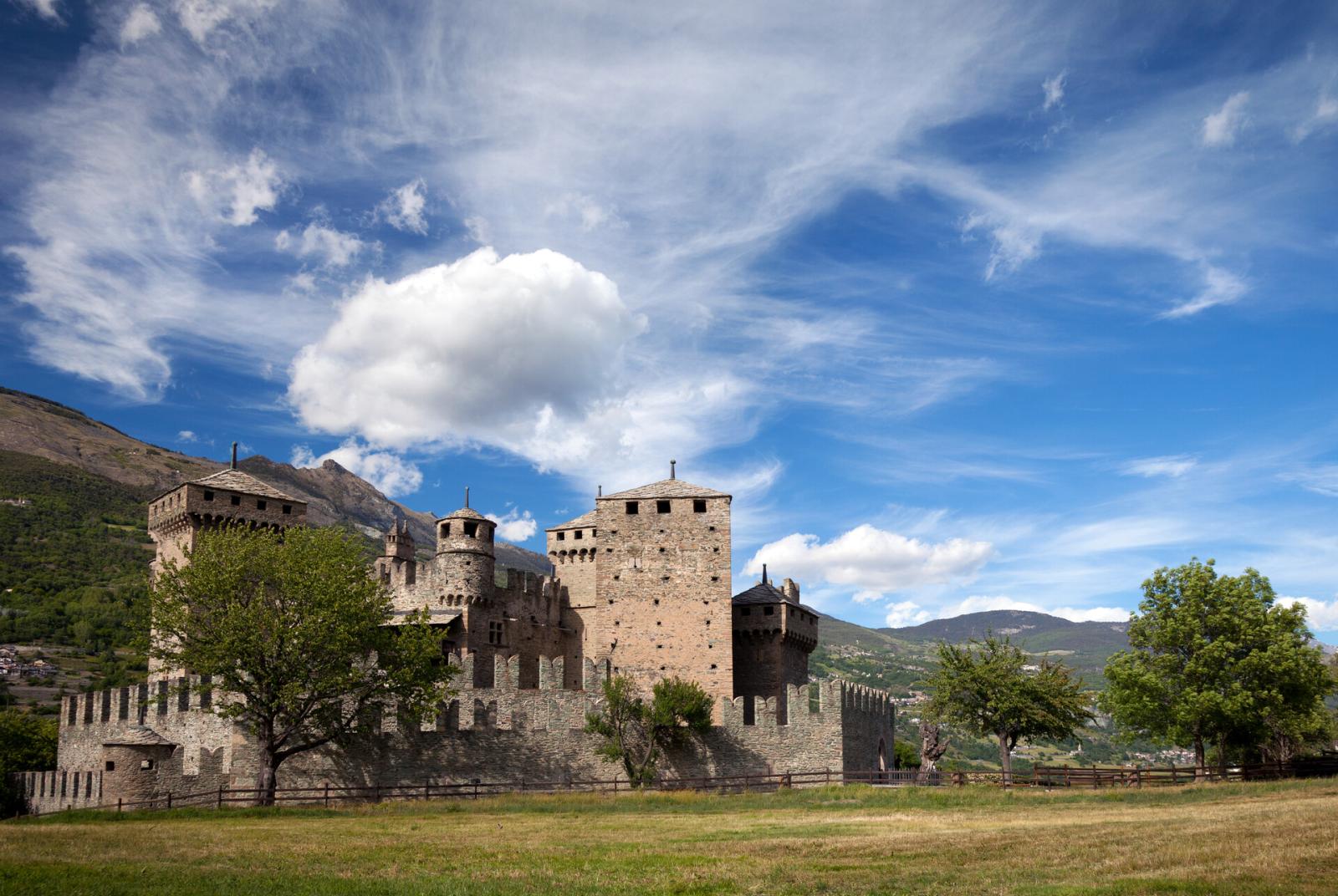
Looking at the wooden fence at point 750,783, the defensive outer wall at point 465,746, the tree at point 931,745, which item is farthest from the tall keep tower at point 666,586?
the tree at point 931,745

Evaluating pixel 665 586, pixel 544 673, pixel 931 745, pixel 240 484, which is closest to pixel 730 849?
pixel 544 673

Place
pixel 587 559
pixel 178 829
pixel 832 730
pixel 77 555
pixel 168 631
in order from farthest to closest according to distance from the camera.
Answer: pixel 77 555
pixel 587 559
pixel 832 730
pixel 168 631
pixel 178 829

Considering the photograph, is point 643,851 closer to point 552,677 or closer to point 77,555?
point 552,677

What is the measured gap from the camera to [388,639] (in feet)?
134

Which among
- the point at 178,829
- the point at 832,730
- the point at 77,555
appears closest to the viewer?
the point at 178,829

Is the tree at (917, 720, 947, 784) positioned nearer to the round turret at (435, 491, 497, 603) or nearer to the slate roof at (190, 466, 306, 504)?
the round turret at (435, 491, 497, 603)

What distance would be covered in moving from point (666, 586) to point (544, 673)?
29.6ft

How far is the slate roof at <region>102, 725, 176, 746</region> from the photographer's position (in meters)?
38.9

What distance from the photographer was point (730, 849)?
22703 millimetres

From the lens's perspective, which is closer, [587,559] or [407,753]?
[407,753]

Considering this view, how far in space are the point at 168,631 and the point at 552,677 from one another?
14578 mm

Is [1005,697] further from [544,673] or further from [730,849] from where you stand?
[730,849]

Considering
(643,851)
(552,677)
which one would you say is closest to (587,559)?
(552,677)

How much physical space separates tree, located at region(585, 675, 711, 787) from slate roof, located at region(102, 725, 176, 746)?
15.6m
